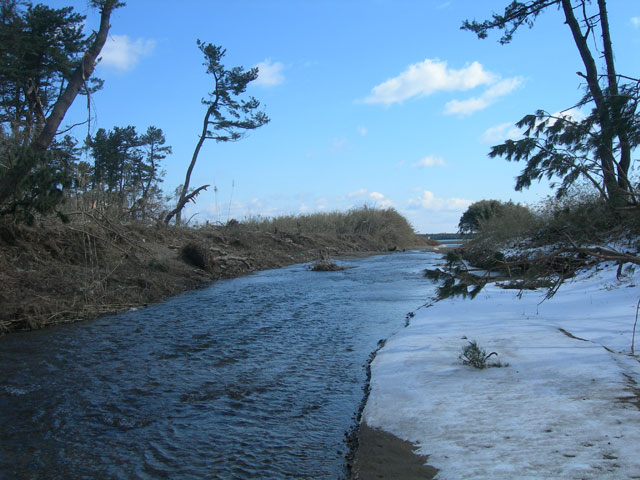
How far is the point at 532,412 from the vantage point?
330 cm

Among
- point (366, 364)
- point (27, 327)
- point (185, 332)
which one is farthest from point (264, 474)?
point (27, 327)

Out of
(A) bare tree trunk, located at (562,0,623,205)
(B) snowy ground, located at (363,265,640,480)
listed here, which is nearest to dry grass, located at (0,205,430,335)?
(B) snowy ground, located at (363,265,640,480)

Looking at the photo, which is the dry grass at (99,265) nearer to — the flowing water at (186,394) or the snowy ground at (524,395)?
the flowing water at (186,394)

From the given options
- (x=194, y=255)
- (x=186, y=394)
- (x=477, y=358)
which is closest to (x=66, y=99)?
(x=194, y=255)

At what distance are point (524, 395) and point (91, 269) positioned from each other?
27.5ft

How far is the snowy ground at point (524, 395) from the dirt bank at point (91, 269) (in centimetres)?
545

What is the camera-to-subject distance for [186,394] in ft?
13.9

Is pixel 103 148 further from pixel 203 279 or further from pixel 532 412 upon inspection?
pixel 532 412

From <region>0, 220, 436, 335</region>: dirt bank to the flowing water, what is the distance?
538 millimetres

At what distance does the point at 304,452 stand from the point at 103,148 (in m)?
29.7

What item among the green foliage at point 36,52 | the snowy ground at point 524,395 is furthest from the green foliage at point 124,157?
the snowy ground at point 524,395

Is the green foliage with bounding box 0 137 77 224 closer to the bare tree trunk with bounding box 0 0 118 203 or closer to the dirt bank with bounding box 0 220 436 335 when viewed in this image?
the bare tree trunk with bounding box 0 0 118 203

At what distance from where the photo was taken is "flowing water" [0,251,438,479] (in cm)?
302

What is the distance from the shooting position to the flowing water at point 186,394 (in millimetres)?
3023
